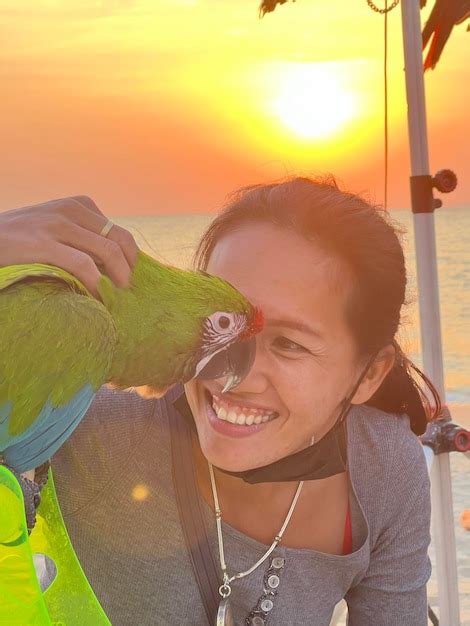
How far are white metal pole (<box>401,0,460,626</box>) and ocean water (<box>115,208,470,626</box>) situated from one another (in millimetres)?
44

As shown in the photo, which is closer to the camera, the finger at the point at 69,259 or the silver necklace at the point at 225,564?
the finger at the point at 69,259

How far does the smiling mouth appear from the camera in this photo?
1.14 metres

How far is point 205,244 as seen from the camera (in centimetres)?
135

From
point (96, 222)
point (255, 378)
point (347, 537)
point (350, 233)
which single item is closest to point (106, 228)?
point (96, 222)

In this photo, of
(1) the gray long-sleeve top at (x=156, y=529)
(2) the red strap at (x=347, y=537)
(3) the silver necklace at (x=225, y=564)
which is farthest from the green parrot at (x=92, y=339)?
(2) the red strap at (x=347, y=537)

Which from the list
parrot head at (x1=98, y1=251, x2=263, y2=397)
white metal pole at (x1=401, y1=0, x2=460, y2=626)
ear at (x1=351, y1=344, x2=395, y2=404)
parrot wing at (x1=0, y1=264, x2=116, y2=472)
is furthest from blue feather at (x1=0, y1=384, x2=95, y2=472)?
white metal pole at (x1=401, y1=0, x2=460, y2=626)

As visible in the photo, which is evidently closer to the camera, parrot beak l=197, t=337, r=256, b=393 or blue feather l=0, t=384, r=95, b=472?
blue feather l=0, t=384, r=95, b=472

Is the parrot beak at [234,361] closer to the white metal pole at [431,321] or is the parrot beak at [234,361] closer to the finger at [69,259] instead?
the finger at [69,259]

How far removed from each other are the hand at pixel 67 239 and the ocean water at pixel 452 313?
86 mm

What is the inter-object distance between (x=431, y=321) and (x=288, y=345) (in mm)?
929

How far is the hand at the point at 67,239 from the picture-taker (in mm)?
869

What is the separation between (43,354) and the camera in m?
0.88

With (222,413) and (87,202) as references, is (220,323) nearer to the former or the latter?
(222,413)

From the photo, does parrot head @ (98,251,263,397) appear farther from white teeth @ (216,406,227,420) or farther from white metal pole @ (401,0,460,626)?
white metal pole @ (401,0,460,626)
